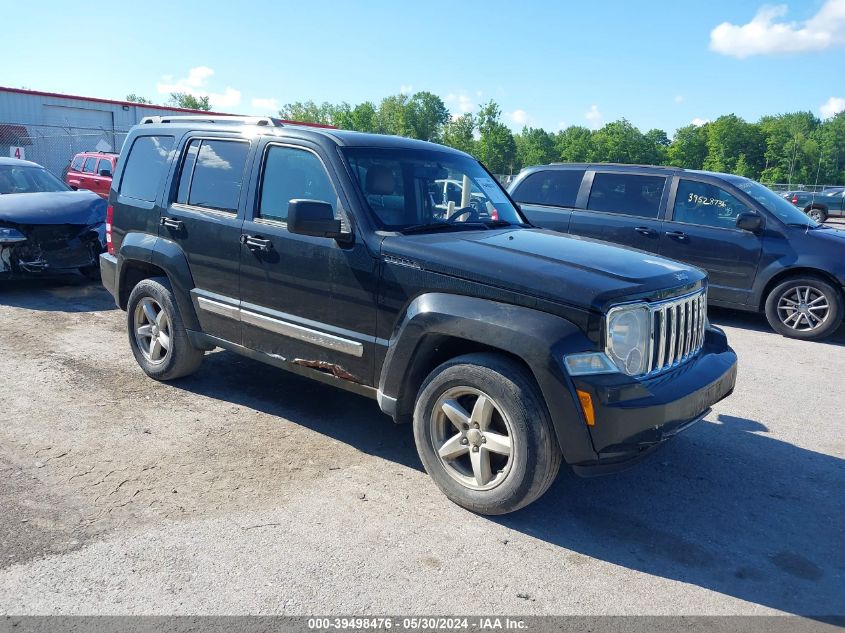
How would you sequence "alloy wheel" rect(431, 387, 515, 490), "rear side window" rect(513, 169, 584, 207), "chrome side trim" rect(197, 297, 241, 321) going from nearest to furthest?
"alloy wheel" rect(431, 387, 515, 490) → "chrome side trim" rect(197, 297, 241, 321) → "rear side window" rect(513, 169, 584, 207)

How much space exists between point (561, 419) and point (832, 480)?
7.08 feet

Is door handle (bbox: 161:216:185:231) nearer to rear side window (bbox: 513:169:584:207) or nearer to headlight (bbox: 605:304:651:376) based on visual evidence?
headlight (bbox: 605:304:651:376)

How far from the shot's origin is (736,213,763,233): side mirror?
781 cm

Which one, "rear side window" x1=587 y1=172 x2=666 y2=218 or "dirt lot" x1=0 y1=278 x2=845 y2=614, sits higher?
"rear side window" x1=587 y1=172 x2=666 y2=218

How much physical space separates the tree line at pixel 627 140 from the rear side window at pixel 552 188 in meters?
80.3

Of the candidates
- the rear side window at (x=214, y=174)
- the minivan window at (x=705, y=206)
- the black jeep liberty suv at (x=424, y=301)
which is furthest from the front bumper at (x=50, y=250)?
the minivan window at (x=705, y=206)

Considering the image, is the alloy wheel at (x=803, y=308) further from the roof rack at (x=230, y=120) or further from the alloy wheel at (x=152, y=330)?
the alloy wheel at (x=152, y=330)

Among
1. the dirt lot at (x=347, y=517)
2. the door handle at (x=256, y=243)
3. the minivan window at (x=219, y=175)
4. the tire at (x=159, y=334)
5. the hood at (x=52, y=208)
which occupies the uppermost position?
the minivan window at (x=219, y=175)

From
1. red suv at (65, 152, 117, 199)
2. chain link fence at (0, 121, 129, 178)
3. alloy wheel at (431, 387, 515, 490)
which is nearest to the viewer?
alloy wheel at (431, 387, 515, 490)

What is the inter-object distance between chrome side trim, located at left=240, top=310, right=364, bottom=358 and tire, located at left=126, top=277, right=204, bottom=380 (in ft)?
2.71

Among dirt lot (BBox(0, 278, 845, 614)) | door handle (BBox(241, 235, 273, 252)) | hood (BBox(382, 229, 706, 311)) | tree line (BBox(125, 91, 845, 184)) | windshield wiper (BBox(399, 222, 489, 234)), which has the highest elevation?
tree line (BBox(125, 91, 845, 184))

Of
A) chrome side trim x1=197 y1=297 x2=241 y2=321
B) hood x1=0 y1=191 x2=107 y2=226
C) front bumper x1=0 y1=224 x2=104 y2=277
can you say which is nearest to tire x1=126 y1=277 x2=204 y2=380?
chrome side trim x1=197 y1=297 x2=241 y2=321

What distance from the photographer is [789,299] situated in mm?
7891

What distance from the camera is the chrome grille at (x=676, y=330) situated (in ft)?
11.3
